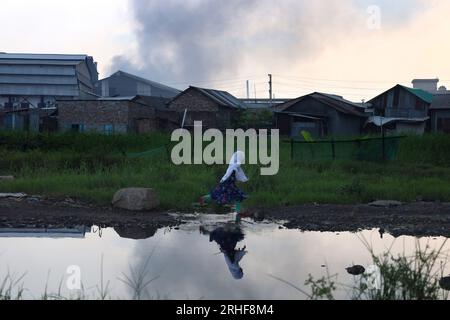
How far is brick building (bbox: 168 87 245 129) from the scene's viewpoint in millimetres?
39912

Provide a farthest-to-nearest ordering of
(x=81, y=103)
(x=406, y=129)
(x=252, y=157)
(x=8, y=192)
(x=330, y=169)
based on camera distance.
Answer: (x=406, y=129) < (x=81, y=103) < (x=252, y=157) < (x=330, y=169) < (x=8, y=192)

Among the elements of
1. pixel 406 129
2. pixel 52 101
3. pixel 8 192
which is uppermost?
pixel 52 101

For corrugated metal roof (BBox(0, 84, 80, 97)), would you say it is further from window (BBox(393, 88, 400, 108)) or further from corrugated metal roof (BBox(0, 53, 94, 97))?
window (BBox(393, 88, 400, 108))

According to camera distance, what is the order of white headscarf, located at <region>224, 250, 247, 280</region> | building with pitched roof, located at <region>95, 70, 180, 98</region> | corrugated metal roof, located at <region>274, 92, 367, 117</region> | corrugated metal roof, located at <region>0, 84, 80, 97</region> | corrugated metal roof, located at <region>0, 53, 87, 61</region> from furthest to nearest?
building with pitched roof, located at <region>95, 70, 180, 98</region>, corrugated metal roof, located at <region>0, 53, 87, 61</region>, corrugated metal roof, located at <region>0, 84, 80, 97</region>, corrugated metal roof, located at <region>274, 92, 367, 117</region>, white headscarf, located at <region>224, 250, 247, 280</region>

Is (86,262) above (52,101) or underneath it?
underneath

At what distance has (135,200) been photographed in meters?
11.1

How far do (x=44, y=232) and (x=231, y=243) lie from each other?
10.9ft

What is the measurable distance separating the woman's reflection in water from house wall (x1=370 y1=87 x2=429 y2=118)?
112 feet

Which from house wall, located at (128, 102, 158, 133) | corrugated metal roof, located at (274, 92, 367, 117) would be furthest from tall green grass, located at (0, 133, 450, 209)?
corrugated metal roof, located at (274, 92, 367, 117)

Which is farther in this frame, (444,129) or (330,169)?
(444,129)
